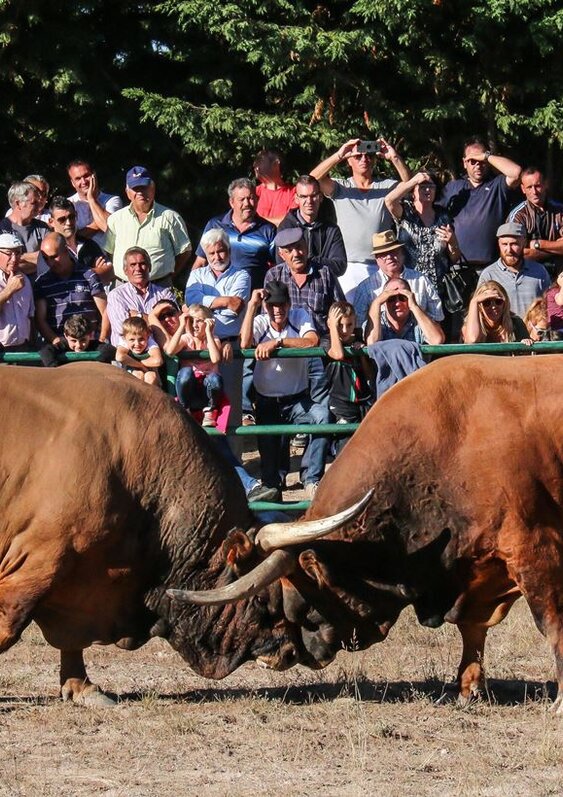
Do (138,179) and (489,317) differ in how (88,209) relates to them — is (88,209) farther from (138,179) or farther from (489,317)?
(489,317)

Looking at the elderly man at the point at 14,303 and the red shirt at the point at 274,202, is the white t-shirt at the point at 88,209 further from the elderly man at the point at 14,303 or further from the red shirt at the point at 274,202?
the elderly man at the point at 14,303

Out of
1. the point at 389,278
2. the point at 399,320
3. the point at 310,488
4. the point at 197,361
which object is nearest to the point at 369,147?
the point at 389,278

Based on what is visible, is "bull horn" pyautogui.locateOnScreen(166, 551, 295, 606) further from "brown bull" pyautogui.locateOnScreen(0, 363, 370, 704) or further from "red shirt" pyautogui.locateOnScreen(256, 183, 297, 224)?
"red shirt" pyautogui.locateOnScreen(256, 183, 297, 224)

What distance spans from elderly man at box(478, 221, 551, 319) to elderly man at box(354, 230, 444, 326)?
43 cm

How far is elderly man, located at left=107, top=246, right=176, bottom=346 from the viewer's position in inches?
453

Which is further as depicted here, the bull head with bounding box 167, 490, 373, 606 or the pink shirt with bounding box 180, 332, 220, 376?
the pink shirt with bounding box 180, 332, 220, 376

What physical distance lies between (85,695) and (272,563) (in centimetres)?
141

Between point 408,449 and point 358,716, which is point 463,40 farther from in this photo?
point 358,716

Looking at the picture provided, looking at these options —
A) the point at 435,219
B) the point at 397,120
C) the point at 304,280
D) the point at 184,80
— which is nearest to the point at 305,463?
the point at 304,280

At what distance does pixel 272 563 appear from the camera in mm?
7852

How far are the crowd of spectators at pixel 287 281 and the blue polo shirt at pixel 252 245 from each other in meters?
0.01

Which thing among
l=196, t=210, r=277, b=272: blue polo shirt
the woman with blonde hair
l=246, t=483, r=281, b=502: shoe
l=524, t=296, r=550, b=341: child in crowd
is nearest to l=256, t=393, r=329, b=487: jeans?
l=246, t=483, r=281, b=502: shoe

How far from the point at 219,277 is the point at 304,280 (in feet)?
2.29

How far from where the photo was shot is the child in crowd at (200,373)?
35.7 feet
